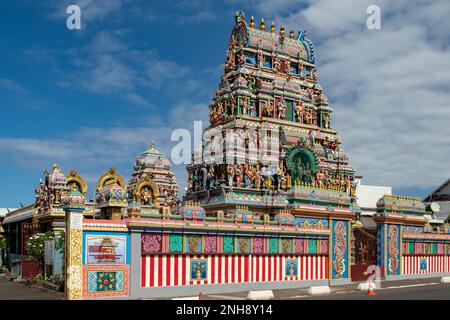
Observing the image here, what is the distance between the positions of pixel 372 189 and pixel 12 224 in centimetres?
5022

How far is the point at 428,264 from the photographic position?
1925 inches

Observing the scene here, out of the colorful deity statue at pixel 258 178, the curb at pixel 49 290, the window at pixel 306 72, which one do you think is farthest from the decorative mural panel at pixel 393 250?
the curb at pixel 49 290

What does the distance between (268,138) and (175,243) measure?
806 inches

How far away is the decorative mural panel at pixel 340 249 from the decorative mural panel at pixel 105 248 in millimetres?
15924

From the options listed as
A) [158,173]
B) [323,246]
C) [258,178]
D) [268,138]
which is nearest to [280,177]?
[258,178]

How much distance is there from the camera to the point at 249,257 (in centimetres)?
3394

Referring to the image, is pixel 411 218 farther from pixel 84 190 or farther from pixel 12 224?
pixel 12 224

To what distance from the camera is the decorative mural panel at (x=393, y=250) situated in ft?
146

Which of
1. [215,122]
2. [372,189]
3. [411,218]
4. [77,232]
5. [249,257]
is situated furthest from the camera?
[372,189]

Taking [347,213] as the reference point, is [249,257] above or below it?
below

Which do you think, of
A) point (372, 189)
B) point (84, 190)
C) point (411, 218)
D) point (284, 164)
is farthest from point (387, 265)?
point (372, 189)

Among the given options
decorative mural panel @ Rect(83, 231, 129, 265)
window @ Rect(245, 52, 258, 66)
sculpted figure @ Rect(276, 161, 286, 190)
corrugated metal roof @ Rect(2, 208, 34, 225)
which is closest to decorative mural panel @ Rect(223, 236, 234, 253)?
decorative mural panel @ Rect(83, 231, 129, 265)

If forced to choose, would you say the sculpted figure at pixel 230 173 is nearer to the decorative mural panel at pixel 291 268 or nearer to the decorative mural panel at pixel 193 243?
the decorative mural panel at pixel 291 268

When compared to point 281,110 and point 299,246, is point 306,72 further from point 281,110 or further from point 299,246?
point 299,246
